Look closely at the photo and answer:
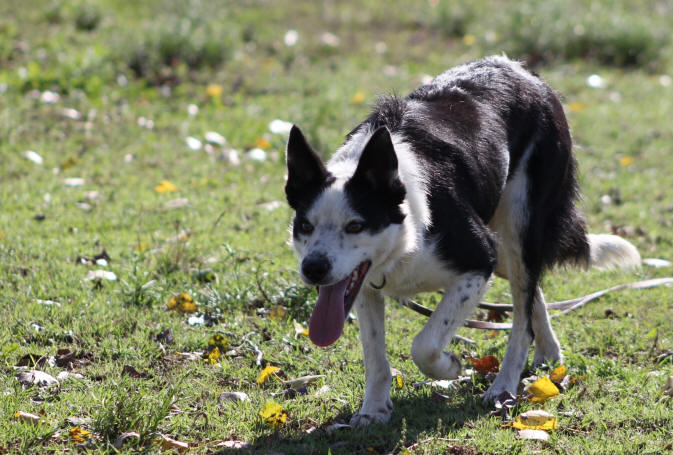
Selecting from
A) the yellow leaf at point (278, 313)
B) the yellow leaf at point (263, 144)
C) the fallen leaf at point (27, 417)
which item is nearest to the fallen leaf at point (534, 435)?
the yellow leaf at point (278, 313)

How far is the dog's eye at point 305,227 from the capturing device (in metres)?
3.73

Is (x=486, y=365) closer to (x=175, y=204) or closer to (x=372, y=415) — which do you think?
(x=372, y=415)

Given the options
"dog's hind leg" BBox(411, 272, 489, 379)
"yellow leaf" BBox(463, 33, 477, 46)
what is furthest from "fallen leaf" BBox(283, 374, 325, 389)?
"yellow leaf" BBox(463, 33, 477, 46)

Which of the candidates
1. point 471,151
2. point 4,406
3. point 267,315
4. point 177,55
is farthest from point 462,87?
point 177,55

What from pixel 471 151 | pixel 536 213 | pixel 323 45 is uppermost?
pixel 471 151

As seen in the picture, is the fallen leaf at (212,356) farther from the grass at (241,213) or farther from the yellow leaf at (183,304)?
the yellow leaf at (183,304)

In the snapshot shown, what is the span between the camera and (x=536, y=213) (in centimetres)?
462

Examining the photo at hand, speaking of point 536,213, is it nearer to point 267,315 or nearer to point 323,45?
point 267,315

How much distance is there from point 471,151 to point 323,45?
7.81m

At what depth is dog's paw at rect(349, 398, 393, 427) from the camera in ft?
12.9

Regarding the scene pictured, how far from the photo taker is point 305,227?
12.3 feet

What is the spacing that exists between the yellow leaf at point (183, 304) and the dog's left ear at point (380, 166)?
5.98ft

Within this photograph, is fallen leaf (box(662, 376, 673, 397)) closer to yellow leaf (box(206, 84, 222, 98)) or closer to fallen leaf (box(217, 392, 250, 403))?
fallen leaf (box(217, 392, 250, 403))

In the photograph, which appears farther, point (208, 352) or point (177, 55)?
point (177, 55)
